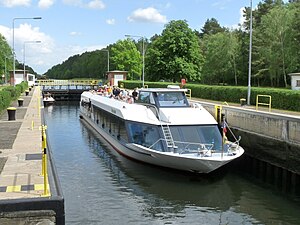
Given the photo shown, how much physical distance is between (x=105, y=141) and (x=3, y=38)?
106494 mm

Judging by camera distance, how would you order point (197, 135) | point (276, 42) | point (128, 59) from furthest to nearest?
point (128, 59) < point (276, 42) < point (197, 135)

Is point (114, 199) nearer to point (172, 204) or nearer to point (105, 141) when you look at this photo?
point (172, 204)

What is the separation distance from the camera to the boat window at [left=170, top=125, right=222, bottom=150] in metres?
18.6

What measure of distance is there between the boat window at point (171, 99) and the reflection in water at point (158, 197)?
3285 mm

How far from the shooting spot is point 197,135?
18.9 m

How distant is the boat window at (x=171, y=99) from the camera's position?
21.5m

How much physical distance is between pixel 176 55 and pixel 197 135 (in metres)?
52.0

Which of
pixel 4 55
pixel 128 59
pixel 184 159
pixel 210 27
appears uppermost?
pixel 210 27

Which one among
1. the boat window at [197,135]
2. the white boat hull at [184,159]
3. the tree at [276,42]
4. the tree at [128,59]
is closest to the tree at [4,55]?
the tree at [128,59]

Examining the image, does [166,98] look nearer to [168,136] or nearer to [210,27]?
[168,136]

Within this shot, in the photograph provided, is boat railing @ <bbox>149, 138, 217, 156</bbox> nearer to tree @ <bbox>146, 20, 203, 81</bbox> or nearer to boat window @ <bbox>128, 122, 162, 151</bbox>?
boat window @ <bbox>128, 122, 162, 151</bbox>

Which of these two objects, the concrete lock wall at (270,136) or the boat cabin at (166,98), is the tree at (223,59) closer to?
the concrete lock wall at (270,136)

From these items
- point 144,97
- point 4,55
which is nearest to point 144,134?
point 144,97

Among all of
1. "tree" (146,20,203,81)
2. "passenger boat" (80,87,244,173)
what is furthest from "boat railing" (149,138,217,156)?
"tree" (146,20,203,81)
